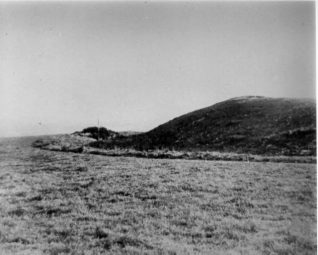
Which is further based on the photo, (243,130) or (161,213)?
(243,130)

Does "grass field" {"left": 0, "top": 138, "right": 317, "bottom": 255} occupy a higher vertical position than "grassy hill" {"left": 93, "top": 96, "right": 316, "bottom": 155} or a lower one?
lower

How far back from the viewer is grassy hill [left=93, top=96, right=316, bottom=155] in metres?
32.3

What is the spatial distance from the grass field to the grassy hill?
13.5m

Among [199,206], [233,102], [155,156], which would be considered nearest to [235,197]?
[199,206]

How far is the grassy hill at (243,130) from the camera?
1271 inches

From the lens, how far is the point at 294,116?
3831cm

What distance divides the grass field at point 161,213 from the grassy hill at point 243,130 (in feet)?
44.2

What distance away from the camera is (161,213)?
12.0 m

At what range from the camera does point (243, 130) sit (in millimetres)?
40000

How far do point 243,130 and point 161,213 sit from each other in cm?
2989

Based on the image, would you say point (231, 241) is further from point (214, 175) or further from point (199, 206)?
point (214, 175)

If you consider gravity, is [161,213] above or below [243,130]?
below

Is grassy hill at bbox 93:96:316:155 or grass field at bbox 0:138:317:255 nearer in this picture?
grass field at bbox 0:138:317:255

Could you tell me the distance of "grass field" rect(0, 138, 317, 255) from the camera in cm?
916
